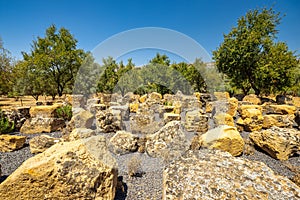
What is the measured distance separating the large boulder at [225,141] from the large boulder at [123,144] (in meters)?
1.83

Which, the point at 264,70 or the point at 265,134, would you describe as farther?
the point at 264,70

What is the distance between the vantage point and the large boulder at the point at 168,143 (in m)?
4.04

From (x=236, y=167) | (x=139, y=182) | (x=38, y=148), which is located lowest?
(x=139, y=182)

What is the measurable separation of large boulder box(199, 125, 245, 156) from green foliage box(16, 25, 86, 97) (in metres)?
19.5

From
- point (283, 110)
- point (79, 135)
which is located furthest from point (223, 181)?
point (283, 110)

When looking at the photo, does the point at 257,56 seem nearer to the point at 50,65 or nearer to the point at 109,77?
the point at 109,77

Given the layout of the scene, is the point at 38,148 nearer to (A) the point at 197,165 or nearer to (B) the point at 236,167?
(A) the point at 197,165

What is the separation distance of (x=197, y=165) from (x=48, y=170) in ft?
5.79

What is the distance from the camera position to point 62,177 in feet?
6.47

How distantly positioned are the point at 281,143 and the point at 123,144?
12.7 ft

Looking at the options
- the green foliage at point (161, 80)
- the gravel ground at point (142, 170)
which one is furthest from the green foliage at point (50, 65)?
the gravel ground at point (142, 170)

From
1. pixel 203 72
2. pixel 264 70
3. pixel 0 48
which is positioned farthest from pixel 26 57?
pixel 264 70

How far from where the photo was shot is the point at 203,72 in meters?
16.6

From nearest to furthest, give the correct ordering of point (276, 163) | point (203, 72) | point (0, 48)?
point (276, 163), point (0, 48), point (203, 72)
